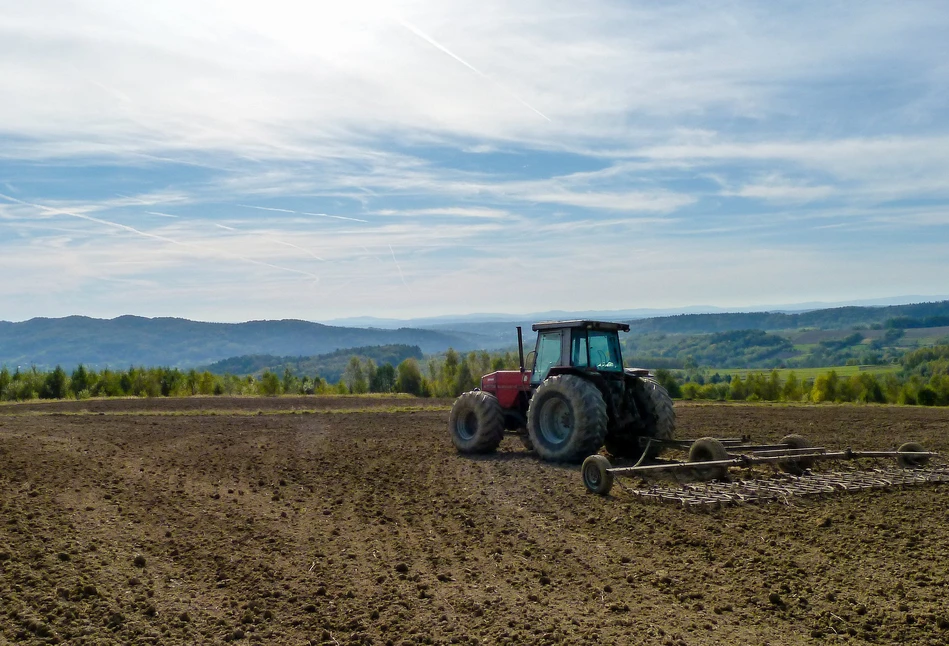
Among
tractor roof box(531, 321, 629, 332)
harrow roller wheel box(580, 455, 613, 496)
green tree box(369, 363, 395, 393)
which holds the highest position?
tractor roof box(531, 321, 629, 332)

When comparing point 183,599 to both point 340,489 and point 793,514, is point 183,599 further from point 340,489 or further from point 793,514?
point 793,514

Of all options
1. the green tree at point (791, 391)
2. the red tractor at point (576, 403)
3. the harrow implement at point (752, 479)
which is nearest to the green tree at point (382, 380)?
the green tree at point (791, 391)

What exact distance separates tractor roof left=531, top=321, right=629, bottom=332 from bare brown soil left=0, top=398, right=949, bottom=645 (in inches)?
100

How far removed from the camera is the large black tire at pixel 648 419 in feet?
45.4

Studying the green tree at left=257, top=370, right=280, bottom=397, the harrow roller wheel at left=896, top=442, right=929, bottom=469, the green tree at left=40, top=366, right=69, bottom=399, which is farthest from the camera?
the green tree at left=257, top=370, right=280, bottom=397

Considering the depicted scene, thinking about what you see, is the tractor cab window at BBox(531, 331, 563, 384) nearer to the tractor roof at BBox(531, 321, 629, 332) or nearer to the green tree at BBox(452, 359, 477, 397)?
the tractor roof at BBox(531, 321, 629, 332)

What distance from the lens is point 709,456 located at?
1142 centimetres

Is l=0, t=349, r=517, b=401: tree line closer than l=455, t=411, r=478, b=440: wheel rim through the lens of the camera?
No

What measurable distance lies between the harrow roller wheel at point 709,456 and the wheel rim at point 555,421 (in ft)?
8.10

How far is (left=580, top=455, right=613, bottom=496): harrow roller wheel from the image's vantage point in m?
10.6

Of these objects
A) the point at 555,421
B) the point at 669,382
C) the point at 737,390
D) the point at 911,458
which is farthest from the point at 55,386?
the point at 911,458

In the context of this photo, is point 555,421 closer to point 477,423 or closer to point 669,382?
point 477,423

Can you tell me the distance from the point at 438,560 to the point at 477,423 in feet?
24.2

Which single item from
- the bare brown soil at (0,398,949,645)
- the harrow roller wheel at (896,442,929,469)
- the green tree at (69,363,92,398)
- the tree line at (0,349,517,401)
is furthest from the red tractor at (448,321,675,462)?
the green tree at (69,363,92,398)
